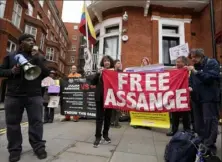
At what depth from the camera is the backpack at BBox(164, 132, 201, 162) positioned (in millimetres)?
2783

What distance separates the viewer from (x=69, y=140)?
14.2 feet

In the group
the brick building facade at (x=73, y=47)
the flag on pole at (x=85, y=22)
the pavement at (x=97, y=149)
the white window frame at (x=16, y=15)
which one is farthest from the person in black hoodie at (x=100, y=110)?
the brick building facade at (x=73, y=47)

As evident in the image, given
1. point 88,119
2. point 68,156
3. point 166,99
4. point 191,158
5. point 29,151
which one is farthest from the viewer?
point 88,119

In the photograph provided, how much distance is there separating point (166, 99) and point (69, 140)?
2.37m

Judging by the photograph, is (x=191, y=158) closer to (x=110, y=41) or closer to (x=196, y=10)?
(x=110, y=41)

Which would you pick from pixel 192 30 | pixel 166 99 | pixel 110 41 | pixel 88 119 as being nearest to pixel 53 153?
pixel 166 99

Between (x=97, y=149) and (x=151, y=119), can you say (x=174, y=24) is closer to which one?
(x=151, y=119)

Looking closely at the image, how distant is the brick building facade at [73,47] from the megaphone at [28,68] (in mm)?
53668

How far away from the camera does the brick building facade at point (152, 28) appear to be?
10117mm

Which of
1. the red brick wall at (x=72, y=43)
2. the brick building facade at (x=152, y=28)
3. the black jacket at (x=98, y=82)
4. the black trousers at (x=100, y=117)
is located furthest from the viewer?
the red brick wall at (x=72, y=43)

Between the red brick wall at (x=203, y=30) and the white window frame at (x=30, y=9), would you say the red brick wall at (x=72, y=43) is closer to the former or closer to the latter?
the white window frame at (x=30, y=9)

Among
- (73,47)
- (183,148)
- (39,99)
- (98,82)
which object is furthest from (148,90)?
(73,47)

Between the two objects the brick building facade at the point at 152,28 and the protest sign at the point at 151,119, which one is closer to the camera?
the protest sign at the point at 151,119

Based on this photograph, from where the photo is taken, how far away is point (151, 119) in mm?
5535
